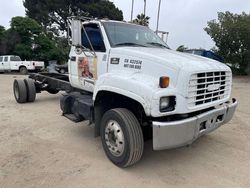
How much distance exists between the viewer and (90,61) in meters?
5.00

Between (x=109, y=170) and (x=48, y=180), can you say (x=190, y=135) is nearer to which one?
(x=109, y=170)

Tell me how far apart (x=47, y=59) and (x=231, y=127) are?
26.7 metres

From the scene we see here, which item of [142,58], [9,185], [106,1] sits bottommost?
[9,185]

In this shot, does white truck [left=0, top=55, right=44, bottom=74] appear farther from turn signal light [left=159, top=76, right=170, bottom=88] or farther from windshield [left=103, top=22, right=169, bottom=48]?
turn signal light [left=159, top=76, right=170, bottom=88]

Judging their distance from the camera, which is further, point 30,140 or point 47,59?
point 47,59

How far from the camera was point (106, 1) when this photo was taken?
3797 cm

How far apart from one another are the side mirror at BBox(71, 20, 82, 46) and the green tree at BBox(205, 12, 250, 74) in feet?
73.2

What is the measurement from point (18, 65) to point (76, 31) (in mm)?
20906

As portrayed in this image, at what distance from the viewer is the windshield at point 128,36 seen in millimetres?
4742

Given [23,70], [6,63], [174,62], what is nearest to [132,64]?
[174,62]

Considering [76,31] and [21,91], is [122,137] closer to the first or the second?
[76,31]

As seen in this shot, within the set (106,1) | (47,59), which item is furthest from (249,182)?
(106,1)

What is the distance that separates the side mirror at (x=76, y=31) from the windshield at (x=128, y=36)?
1.85 feet

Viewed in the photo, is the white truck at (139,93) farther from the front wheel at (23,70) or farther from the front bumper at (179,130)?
the front wheel at (23,70)
